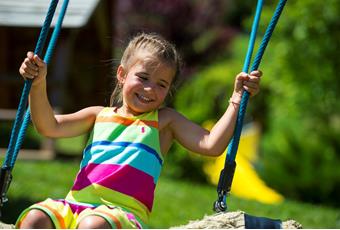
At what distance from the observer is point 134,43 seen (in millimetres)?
3439

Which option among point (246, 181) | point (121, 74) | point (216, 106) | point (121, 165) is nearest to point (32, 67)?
point (121, 74)

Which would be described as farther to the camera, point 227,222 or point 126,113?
point 126,113

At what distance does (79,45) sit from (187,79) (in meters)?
4.24

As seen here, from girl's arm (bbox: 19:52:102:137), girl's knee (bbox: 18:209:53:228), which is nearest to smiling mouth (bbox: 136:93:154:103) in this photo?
girl's arm (bbox: 19:52:102:137)

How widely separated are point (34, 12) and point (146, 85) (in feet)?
18.2

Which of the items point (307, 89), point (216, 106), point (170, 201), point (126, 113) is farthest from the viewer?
point (216, 106)

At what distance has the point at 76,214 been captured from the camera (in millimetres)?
3035

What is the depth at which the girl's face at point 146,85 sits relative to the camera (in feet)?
10.8

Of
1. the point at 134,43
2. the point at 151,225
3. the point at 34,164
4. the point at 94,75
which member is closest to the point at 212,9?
the point at 94,75

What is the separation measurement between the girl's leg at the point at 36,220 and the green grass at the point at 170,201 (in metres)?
2.81

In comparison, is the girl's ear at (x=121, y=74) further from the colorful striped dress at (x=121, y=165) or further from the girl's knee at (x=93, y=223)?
the girl's knee at (x=93, y=223)

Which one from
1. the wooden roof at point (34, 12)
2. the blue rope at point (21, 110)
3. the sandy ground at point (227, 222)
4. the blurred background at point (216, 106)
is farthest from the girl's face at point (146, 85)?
the wooden roof at point (34, 12)

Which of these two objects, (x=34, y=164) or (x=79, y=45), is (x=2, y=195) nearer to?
(x=34, y=164)

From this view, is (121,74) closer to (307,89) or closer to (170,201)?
(170,201)
